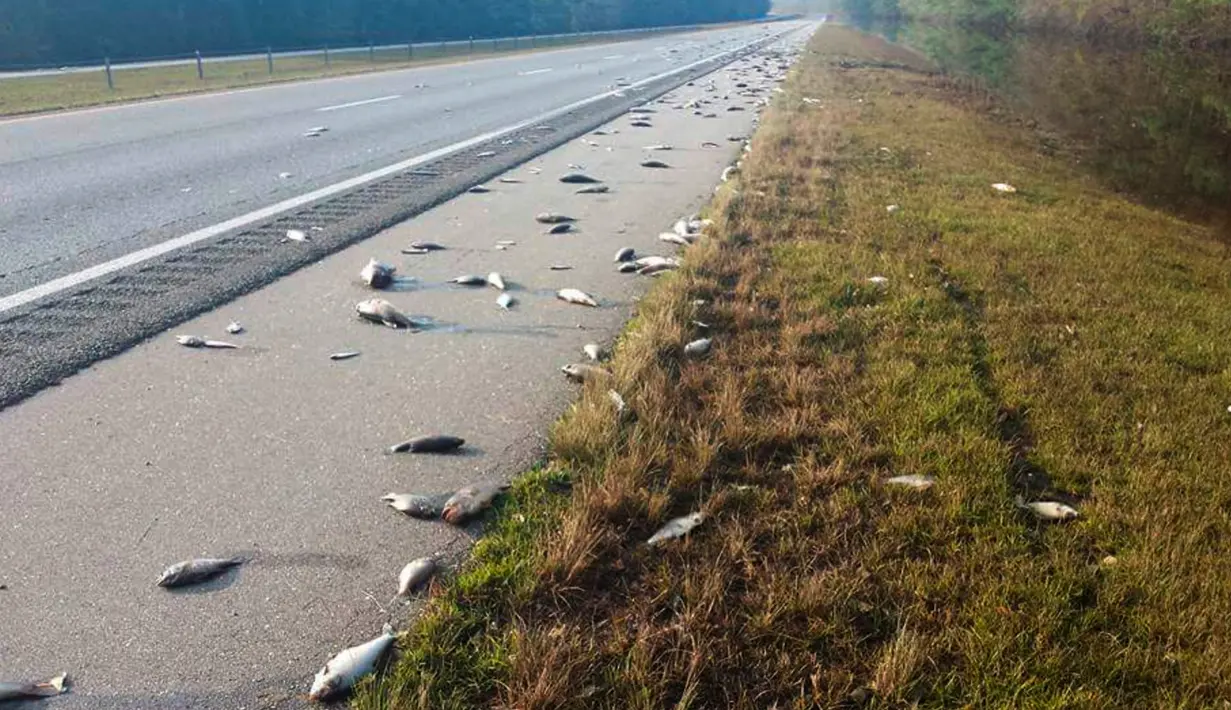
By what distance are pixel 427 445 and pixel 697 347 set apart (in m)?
1.53

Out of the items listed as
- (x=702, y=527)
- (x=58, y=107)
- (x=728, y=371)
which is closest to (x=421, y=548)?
(x=702, y=527)

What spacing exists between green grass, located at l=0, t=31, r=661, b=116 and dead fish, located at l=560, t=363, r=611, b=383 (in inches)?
553

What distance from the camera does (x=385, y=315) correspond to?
4684mm

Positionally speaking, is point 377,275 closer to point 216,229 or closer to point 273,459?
point 216,229

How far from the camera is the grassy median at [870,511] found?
219 cm

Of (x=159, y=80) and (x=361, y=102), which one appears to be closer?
(x=361, y=102)

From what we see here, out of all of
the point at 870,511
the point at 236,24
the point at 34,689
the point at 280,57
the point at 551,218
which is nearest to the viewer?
the point at 34,689

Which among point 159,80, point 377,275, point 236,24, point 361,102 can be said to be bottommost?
point 377,275

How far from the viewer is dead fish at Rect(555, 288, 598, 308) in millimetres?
5203

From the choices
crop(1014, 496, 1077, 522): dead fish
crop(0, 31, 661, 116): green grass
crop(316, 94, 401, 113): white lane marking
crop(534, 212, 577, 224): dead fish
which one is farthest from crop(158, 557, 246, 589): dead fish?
crop(0, 31, 661, 116): green grass

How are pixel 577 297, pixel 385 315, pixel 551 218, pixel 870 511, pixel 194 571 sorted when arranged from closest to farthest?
pixel 194 571 → pixel 870 511 → pixel 385 315 → pixel 577 297 → pixel 551 218

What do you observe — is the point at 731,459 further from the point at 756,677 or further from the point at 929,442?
the point at 756,677

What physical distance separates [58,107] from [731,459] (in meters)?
16.1

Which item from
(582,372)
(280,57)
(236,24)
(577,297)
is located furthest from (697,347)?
(236,24)
